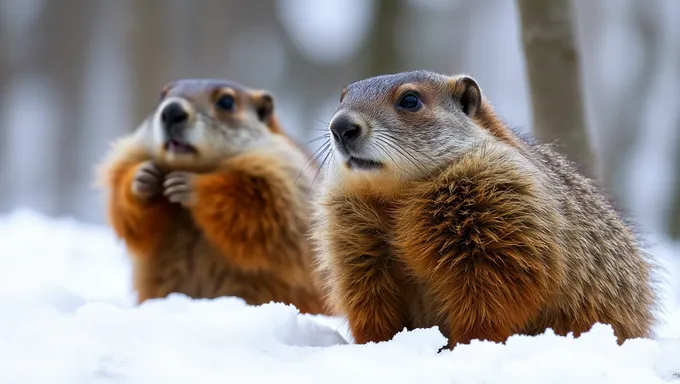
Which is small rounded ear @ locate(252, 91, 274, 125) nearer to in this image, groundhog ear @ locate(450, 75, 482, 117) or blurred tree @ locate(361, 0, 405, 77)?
groundhog ear @ locate(450, 75, 482, 117)

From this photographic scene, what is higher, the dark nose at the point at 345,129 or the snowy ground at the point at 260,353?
the dark nose at the point at 345,129

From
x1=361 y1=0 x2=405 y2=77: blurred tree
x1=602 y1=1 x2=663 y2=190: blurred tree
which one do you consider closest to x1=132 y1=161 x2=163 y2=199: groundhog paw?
x1=361 y1=0 x2=405 y2=77: blurred tree

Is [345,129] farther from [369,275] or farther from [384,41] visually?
[384,41]

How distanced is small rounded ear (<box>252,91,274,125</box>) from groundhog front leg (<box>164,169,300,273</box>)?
71cm

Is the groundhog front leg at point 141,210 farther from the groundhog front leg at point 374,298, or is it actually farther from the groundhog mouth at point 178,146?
the groundhog front leg at point 374,298

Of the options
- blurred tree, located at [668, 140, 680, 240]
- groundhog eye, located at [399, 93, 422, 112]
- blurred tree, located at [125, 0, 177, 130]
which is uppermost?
groundhog eye, located at [399, 93, 422, 112]

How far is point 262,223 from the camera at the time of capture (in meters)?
5.04

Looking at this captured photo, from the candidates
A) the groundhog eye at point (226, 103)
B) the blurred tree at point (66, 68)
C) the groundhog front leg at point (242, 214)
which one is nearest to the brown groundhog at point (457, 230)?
the groundhog front leg at point (242, 214)

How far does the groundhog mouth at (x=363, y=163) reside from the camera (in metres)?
3.23

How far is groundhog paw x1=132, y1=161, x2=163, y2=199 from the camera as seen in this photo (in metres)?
5.04

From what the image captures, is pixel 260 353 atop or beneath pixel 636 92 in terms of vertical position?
atop

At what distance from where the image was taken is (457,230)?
314 centimetres

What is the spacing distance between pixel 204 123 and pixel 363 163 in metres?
2.21

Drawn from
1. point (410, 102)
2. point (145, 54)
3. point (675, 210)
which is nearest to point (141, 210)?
point (410, 102)
